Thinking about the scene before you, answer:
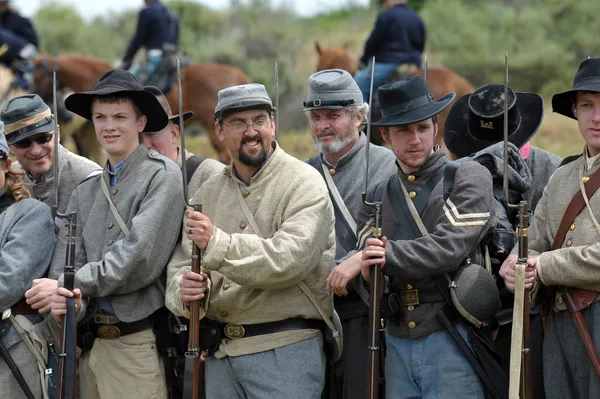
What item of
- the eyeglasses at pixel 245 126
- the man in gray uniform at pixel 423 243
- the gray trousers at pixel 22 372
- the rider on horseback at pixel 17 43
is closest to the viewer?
the man in gray uniform at pixel 423 243

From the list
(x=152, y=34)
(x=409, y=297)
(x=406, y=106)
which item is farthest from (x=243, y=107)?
(x=152, y=34)

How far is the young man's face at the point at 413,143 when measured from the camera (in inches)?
198

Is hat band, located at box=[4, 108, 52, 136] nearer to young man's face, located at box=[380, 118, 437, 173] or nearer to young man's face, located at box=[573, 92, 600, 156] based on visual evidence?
young man's face, located at box=[380, 118, 437, 173]

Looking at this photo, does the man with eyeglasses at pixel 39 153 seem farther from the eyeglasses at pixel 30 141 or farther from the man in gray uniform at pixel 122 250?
the man in gray uniform at pixel 122 250

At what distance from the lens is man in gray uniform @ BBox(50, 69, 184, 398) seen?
5246mm

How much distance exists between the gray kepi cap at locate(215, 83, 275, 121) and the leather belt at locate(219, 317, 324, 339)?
1.10 m

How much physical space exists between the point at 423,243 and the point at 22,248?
88.4 inches

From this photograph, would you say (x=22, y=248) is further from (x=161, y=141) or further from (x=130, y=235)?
(x=161, y=141)

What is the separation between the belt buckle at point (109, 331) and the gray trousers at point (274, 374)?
0.62 metres

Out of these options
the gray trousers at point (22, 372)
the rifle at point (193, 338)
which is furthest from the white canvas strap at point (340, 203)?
the gray trousers at point (22, 372)

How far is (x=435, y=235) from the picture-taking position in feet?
15.6

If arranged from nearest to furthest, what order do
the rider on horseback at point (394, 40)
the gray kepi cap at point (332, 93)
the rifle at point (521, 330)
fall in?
the rifle at point (521, 330)
the gray kepi cap at point (332, 93)
the rider on horseback at point (394, 40)

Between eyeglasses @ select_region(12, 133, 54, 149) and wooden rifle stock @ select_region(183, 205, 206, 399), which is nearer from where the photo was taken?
wooden rifle stock @ select_region(183, 205, 206, 399)

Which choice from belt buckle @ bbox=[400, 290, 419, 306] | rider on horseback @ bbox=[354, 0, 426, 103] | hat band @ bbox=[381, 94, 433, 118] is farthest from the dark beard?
rider on horseback @ bbox=[354, 0, 426, 103]
